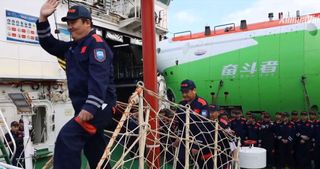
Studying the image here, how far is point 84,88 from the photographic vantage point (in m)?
2.47

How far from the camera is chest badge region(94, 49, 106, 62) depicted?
2.38 meters

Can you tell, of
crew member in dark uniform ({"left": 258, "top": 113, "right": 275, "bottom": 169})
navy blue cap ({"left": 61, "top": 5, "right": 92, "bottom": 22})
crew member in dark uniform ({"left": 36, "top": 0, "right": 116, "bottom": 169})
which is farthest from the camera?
crew member in dark uniform ({"left": 258, "top": 113, "right": 275, "bottom": 169})

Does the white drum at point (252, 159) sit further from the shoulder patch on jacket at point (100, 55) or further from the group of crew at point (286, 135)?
the shoulder patch on jacket at point (100, 55)

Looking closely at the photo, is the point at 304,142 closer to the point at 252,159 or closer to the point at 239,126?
the point at 239,126

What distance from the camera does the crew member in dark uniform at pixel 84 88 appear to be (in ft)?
7.61

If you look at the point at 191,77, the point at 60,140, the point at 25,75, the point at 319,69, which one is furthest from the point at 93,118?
the point at 191,77

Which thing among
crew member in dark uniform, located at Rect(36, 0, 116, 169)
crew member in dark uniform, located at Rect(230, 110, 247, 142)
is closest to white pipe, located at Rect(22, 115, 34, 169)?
crew member in dark uniform, located at Rect(36, 0, 116, 169)

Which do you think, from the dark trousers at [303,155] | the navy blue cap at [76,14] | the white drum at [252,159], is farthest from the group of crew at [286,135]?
the navy blue cap at [76,14]

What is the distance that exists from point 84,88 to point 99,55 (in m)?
0.28

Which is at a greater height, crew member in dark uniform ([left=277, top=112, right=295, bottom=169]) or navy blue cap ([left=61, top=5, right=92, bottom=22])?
navy blue cap ([left=61, top=5, right=92, bottom=22])

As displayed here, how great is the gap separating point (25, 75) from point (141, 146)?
529 centimetres

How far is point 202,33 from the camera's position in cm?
897

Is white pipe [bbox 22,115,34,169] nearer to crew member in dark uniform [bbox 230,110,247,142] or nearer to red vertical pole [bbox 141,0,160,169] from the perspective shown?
red vertical pole [bbox 141,0,160,169]

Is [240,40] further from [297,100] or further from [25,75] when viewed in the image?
[25,75]
